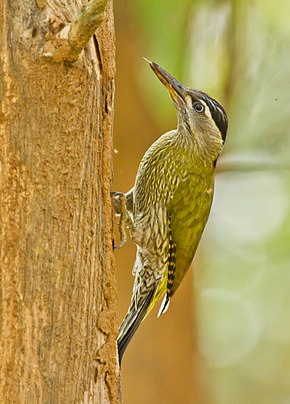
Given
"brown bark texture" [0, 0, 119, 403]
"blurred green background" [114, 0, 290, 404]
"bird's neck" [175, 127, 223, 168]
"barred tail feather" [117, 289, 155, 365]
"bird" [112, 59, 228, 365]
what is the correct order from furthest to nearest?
"blurred green background" [114, 0, 290, 404], "bird's neck" [175, 127, 223, 168], "bird" [112, 59, 228, 365], "barred tail feather" [117, 289, 155, 365], "brown bark texture" [0, 0, 119, 403]

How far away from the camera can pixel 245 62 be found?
4.53 m

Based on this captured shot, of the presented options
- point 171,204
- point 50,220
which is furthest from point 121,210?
point 50,220

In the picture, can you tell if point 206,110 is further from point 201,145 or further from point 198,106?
point 201,145

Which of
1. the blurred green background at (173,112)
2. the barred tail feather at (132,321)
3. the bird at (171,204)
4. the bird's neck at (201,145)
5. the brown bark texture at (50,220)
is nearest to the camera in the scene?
the brown bark texture at (50,220)

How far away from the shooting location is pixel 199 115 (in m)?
3.79

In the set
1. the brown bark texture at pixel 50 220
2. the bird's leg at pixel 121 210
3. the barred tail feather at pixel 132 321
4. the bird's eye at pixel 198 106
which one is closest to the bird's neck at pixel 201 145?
the bird's eye at pixel 198 106

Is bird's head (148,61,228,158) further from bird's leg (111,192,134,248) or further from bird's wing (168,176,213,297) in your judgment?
bird's leg (111,192,134,248)

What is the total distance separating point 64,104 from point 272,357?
16.8 feet

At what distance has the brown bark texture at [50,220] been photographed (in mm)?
2229

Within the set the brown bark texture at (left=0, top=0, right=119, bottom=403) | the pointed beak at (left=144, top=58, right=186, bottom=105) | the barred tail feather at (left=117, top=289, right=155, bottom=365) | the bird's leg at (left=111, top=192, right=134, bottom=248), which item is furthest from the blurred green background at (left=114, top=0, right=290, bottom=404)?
the brown bark texture at (left=0, top=0, right=119, bottom=403)

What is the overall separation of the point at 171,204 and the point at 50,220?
4.78 feet

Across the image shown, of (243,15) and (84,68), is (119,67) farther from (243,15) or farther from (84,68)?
(84,68)

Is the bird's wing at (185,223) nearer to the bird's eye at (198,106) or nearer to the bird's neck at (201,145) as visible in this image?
the bird's neck at (201,145)

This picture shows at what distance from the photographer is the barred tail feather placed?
343cm
